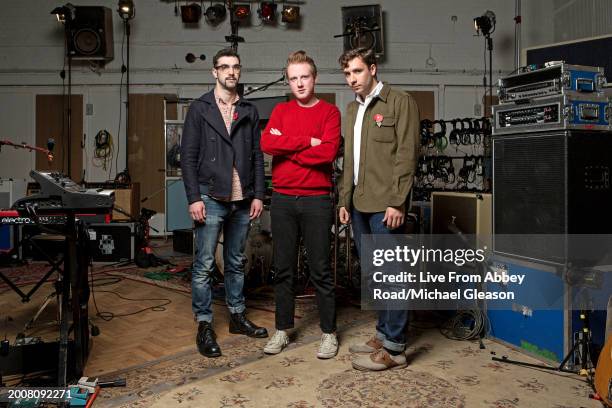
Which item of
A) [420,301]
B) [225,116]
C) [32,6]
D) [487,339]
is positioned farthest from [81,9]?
[487,339]

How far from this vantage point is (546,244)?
2.54 m

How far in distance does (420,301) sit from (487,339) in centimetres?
66

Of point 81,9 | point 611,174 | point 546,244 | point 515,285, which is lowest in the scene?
point 515,285

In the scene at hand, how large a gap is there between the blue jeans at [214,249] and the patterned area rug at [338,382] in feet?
0.90

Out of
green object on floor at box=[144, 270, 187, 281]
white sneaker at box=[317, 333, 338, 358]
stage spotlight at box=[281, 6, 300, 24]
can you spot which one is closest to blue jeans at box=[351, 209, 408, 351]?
white sneaker at box=[317, 333, 338, 358]

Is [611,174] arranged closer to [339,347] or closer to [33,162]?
[339,347]

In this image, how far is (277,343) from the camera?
8.63 ft

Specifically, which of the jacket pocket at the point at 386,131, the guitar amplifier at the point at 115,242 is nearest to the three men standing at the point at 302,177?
the jacket pocket at the point at 386,131

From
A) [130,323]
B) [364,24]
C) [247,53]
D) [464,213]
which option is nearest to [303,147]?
[464,213]

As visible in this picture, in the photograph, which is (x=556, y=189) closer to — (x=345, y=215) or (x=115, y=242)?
(x=345, y=215)

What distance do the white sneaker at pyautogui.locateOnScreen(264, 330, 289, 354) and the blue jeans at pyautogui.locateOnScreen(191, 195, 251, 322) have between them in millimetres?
353

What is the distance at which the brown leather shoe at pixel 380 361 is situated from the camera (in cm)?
238

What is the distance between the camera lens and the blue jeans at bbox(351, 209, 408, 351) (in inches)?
92.5

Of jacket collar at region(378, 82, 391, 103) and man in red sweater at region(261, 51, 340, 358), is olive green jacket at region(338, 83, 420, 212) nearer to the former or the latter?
jacket collar at region(378, 82, 391, 103)
